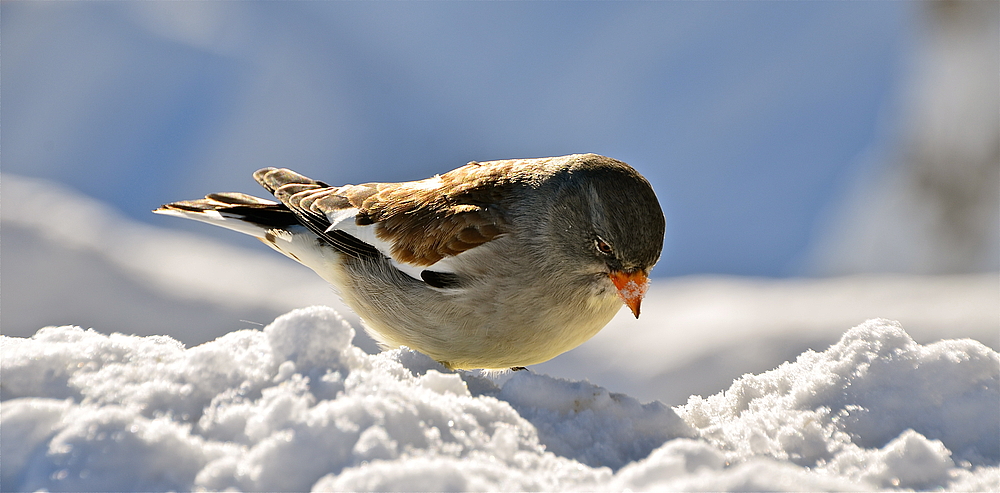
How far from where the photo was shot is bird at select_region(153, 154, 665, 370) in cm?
254

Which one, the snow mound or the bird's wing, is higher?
the bird's wing

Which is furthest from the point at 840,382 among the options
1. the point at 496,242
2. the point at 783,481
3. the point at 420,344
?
the point at 420,344

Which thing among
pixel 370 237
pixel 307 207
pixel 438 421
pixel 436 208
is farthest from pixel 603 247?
pixel 307 207

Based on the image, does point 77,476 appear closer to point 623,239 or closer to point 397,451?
point 397,451

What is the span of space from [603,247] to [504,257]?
14.0 inches

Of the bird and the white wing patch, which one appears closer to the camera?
the bird

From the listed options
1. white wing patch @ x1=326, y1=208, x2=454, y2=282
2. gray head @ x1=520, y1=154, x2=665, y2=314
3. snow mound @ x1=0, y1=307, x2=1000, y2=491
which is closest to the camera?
snow mound @ x1=0, y1=307, x2=1000, y2=491

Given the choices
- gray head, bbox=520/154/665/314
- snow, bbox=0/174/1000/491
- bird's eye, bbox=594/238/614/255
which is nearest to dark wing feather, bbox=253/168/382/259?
gray head, bbox=520/154/665/314

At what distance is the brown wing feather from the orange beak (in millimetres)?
468

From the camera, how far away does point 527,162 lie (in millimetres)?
3031

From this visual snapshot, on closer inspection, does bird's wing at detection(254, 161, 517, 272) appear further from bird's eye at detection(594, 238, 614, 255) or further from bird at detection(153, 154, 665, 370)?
bird's eye at detection(594, 238, 614, 255)

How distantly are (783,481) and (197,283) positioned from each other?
628 centimetres

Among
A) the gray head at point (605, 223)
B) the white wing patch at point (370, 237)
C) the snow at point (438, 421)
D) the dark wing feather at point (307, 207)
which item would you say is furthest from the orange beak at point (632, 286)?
the dark wing feather at point (307, 207)

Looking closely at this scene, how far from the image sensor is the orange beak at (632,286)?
100.0 inches
